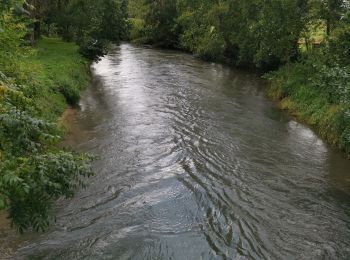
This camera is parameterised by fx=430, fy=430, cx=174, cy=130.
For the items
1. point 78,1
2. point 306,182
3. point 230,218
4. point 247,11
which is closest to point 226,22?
point 247,11

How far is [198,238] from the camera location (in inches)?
387

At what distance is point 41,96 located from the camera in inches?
690

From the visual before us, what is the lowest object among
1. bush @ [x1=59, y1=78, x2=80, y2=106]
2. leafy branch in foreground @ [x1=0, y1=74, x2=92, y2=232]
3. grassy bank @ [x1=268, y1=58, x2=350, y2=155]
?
bush @ [x1=59, y1=78, x2=80, y2=106]

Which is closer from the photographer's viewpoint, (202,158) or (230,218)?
(230,218)

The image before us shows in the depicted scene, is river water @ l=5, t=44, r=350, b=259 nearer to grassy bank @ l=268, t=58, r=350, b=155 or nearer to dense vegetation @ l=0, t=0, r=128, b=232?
grassy bank @ l=268, t=58, r=350, b=155

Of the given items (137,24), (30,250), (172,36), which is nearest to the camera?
(30,250)

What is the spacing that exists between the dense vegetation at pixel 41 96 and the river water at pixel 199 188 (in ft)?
3.83

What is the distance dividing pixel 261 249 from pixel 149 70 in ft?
81.2

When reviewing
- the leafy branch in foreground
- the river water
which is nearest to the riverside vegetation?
the leafy branch in foreground

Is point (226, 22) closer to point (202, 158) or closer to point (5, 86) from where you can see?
point (202, 158)

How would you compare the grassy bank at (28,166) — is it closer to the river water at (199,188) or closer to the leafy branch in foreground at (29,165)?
the leafy branch in foreground at (29,165)

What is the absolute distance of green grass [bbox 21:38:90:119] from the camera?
16.2 m

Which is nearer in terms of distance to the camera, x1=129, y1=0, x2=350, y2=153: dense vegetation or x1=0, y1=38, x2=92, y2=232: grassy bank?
x1=0, y1=38, x2=92, y2=232: grassy bank

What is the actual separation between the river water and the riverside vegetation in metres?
1.11
